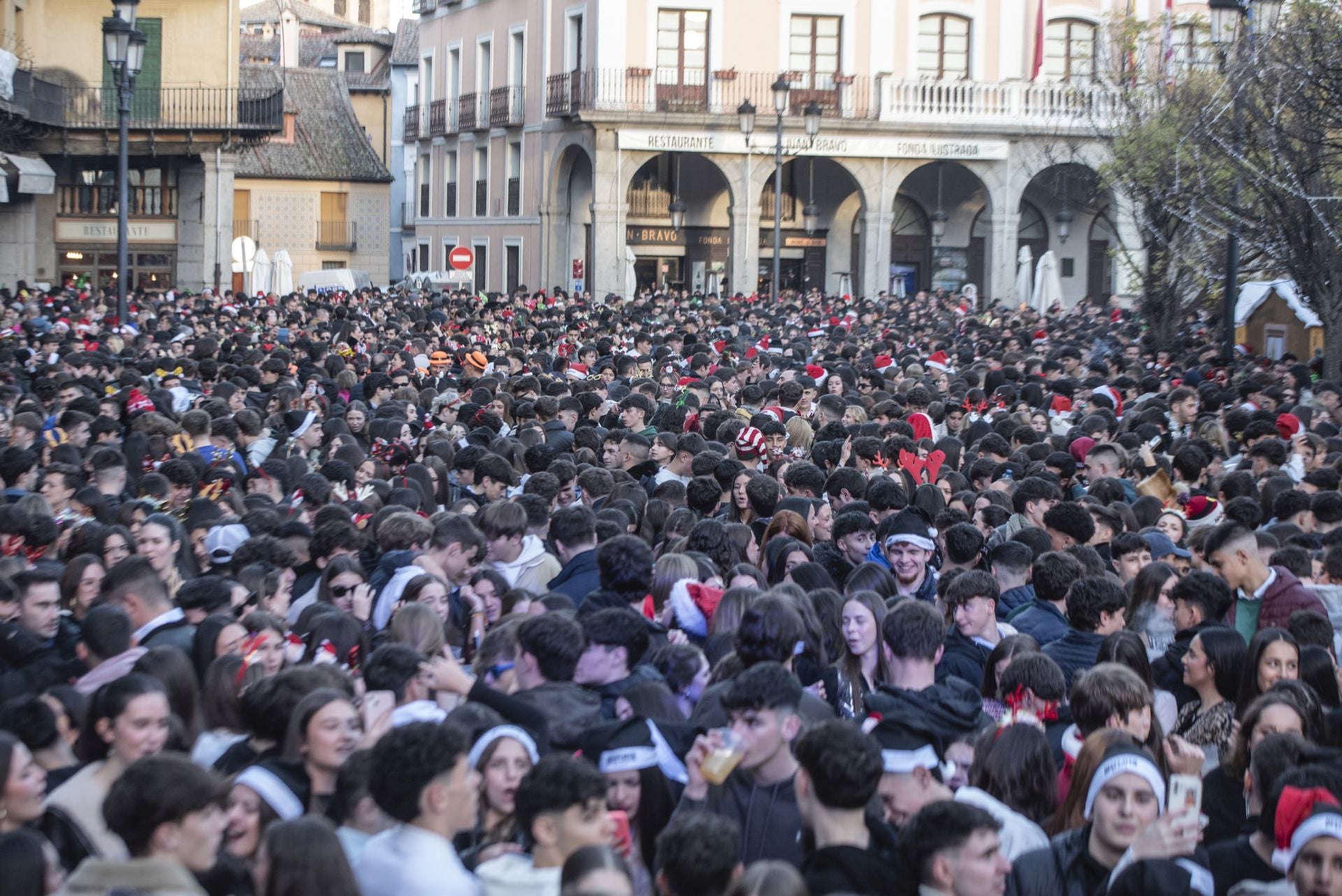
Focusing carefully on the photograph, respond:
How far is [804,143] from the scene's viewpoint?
1494 inches

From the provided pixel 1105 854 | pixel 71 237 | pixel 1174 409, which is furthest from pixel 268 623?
pixel 71 237

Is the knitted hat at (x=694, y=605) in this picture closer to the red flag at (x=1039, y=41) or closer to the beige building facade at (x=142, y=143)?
the beige building facade at (x=142, y=143)

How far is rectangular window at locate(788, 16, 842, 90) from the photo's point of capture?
1544 inches

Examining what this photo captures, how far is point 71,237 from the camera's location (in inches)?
1545

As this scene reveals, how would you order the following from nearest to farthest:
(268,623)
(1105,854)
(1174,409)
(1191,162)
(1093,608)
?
1. (1105,854)
2. (268,623)
3. (1093,608)
4. (1174,409)
5. (1191,162)

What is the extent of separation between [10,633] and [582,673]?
2501 millimetres

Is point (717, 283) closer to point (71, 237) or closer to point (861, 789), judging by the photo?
point (71, 237)

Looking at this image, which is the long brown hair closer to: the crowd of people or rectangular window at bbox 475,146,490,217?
the crowd of people

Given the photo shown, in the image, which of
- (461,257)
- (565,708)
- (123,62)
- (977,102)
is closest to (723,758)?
(565,708)

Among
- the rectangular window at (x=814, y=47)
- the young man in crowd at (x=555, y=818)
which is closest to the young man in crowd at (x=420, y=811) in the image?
the young man in crowd at (x=555, y=818)

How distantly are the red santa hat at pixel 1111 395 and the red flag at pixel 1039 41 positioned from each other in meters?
24.0

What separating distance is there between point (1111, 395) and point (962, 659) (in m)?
9.34

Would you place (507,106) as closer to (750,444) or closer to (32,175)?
Answer: (32,175)

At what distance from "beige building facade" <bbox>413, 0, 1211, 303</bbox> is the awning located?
1192 centimetres
